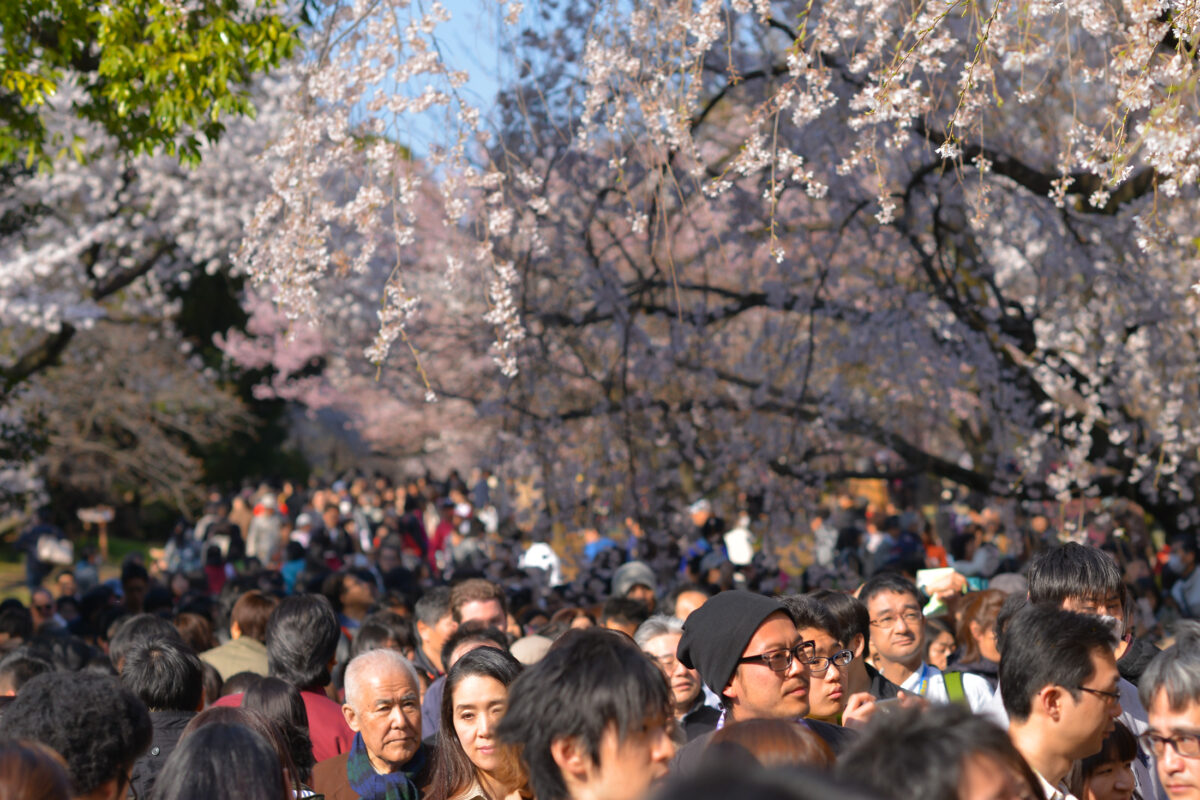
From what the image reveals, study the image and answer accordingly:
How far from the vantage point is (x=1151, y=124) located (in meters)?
3.83

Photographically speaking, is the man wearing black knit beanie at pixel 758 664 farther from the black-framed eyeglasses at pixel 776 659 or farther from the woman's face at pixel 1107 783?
the woman's face at pixel 1107 783

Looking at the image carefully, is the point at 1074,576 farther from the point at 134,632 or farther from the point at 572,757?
the point at 134,632

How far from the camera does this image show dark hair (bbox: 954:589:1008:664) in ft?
17.8

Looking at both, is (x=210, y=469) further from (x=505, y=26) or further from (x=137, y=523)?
(x=505, y=26)

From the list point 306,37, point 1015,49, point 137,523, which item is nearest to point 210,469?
point 137,523

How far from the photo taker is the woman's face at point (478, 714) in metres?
3.55

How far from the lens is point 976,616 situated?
5500 mm

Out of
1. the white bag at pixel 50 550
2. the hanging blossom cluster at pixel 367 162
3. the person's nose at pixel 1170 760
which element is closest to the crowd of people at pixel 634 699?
the person's nose at pixel 1170 760

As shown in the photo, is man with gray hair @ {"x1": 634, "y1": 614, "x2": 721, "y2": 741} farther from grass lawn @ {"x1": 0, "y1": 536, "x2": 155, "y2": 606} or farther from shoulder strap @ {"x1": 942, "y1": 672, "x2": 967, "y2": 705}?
grass lawn @ {"x1": 0, "y1": 536, "x2": 155, "y2": 606}

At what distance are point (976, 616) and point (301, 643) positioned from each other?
307cm

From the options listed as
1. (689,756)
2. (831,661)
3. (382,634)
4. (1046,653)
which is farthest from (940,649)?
(689,756)

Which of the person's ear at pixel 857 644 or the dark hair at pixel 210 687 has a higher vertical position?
the dark hair at pixel 210 687

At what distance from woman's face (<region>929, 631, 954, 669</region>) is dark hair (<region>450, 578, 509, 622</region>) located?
2.24 metres

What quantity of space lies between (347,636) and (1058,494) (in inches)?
235
